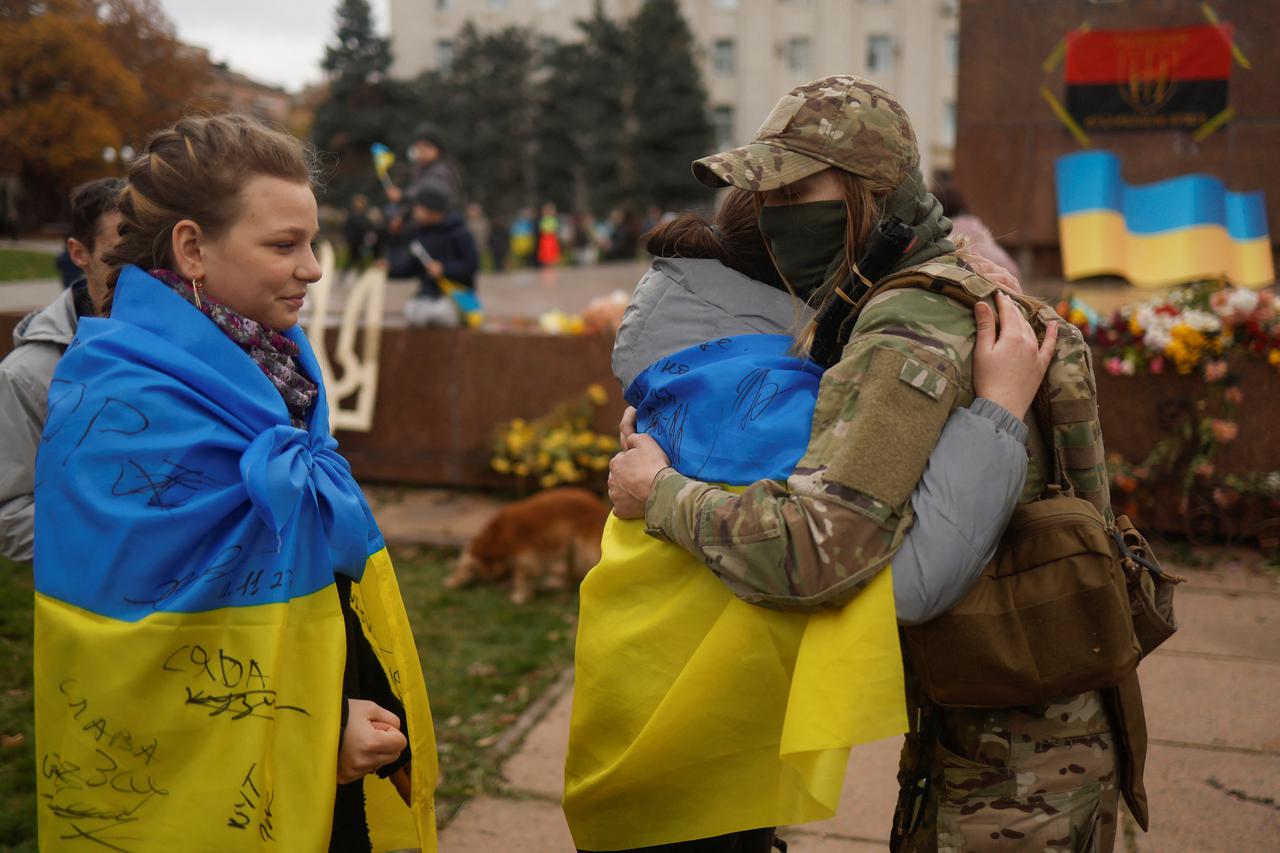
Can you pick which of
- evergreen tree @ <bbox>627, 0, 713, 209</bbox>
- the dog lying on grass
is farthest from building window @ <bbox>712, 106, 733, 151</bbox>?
the dog lying on grass

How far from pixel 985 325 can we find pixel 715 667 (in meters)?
0.76

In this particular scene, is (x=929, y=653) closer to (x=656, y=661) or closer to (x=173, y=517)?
(x=656, y=661)

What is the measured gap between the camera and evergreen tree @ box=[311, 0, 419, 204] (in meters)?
51.4

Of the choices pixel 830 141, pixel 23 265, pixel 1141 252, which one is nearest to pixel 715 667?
pixel 830 141

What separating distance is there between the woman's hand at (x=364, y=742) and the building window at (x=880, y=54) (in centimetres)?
5575

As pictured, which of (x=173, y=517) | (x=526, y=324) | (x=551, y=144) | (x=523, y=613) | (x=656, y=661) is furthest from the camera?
(x=551, y=144)

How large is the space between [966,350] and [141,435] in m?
1.44

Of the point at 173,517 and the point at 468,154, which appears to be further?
the point at 468,154

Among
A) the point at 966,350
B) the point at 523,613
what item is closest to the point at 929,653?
the point at 966,350

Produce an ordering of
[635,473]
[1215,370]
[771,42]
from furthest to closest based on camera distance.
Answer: [771,42], [1215,370], [635,473]

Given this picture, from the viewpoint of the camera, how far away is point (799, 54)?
56250 mm

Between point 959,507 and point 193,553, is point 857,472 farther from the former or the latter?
point 193,553

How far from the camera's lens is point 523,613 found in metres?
5.91

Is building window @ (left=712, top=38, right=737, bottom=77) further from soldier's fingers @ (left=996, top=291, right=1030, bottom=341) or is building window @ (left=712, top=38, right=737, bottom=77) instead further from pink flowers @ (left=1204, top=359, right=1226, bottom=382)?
soldier's fingers @ (left=996, top=291, right=1030, bottom=341)
